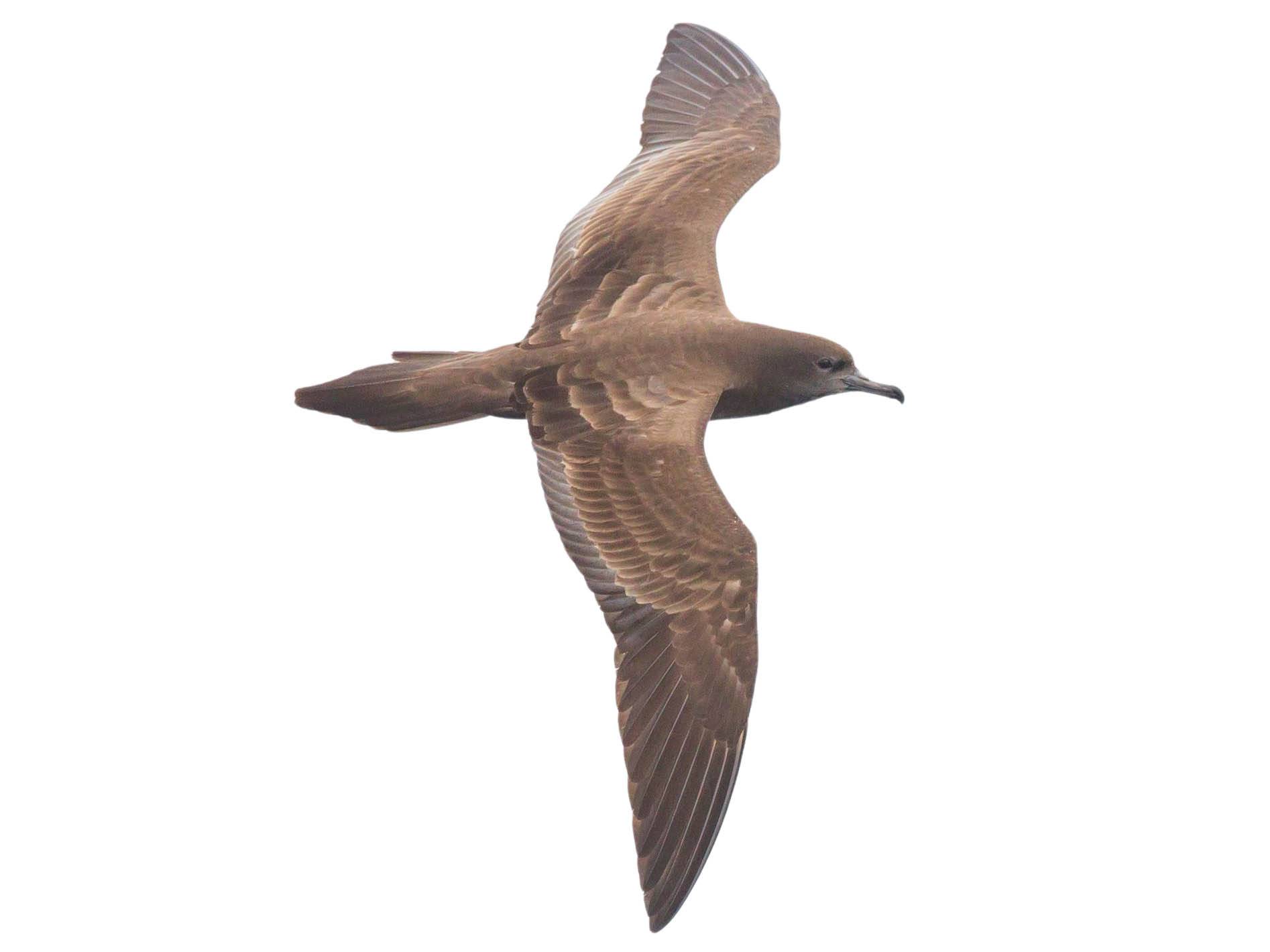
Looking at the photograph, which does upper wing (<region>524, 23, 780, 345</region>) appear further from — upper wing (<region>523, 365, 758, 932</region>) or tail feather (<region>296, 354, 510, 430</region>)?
upper wing (<region>523, 365, 758, 932</region>)

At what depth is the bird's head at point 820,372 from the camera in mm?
7957

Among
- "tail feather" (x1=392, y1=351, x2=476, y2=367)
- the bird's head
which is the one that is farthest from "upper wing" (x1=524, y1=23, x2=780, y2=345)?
the bird's head

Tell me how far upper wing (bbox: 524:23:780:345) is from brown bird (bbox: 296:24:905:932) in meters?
0.01

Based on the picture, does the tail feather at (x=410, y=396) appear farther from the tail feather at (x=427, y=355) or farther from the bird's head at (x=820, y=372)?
the bird's head at (x=820, y=372)

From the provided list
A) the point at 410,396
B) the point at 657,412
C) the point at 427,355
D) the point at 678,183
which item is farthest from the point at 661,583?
the point at 678,183

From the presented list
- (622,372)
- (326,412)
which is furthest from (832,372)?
(326,412)

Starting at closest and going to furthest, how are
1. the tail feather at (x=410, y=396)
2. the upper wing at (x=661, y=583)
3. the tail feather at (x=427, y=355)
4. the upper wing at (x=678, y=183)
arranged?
the upper wing at (x=661, y=583)
the tail feather at (x=410, y=396)
the tail feather at (x=427, y=355)
the upper wing at (x=678, y=183)

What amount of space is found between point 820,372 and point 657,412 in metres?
0.91

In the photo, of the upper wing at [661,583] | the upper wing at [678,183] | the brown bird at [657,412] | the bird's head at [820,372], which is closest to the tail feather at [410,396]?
the brown bird at [657,412]

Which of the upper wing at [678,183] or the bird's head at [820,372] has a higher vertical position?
the upper wing at [678,183]

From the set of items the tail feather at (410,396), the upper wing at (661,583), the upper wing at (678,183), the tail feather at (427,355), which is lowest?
the upper wing at (661,583)

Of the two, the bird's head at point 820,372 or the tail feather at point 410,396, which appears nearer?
the tail feather at point 410,396

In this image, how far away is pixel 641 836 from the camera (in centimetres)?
679

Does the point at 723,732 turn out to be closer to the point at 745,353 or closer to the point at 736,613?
the point at 736,613
